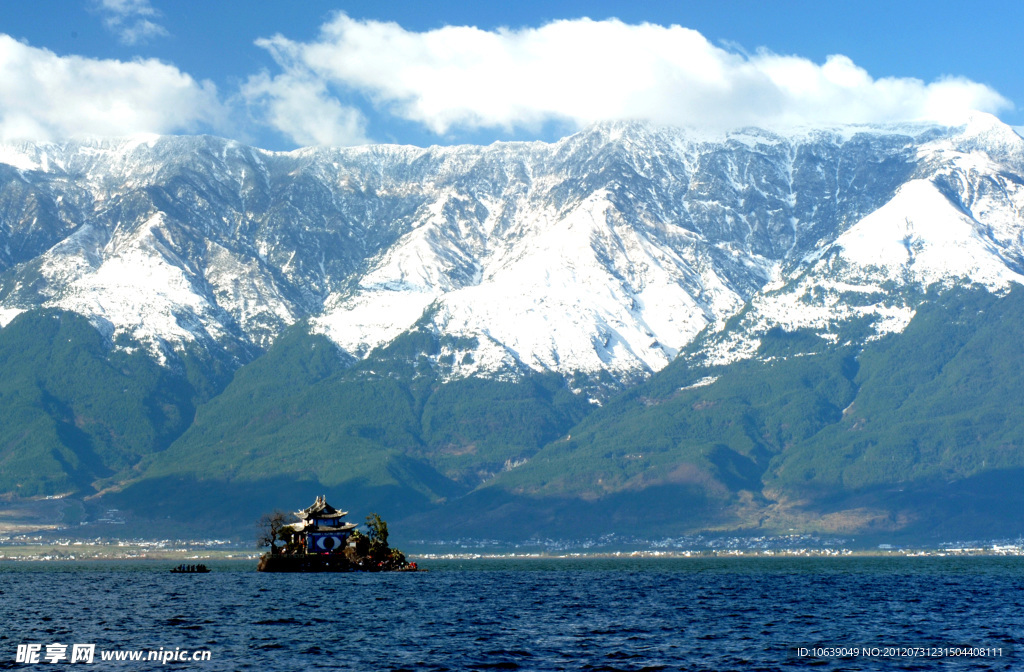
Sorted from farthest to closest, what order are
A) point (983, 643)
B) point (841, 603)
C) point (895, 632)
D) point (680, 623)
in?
point (841, 603)
point (680, 623)
point (895, 632)
point (983, 643)

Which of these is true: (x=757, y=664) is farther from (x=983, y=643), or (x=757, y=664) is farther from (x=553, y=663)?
(x=983, y=643)

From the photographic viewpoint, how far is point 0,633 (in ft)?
463

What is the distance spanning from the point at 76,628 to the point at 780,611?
7954cm

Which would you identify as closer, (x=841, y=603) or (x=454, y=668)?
(x=454, y=668)

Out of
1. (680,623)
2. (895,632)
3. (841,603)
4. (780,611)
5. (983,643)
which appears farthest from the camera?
(841,603)

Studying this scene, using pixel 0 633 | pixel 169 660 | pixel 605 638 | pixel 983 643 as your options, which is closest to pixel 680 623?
pixel 605 638

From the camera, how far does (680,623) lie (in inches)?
6166

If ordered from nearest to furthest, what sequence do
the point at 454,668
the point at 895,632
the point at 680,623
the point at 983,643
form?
the point at 454,668 → the point at 983,643 → the point at 895,632 → the point at 680,623

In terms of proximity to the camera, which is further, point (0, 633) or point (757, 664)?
point (0, 633)

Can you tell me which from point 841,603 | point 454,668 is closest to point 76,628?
point 454,668

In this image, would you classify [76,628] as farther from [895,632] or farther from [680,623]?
[895,632]

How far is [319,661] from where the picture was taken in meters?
124

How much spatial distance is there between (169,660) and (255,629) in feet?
95.3

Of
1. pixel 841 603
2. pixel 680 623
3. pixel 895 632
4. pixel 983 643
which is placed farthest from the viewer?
pixel 841 603
